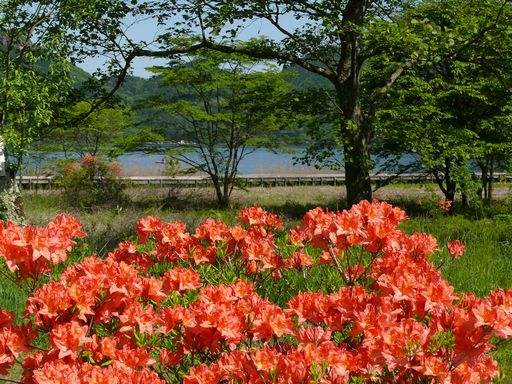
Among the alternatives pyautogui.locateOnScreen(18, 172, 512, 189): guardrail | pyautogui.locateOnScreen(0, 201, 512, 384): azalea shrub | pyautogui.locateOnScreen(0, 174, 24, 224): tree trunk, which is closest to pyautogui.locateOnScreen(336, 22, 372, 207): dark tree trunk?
pyautogui.locateOnScreen(0, 174, 24, 224): tree trunk

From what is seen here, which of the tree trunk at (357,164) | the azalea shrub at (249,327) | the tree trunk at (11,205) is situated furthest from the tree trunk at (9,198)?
the azalea shrub at (249,327)

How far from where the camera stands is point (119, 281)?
252 centimetres

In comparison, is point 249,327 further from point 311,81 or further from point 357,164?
point 311,81

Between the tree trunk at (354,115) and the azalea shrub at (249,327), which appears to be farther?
the tree trunk at (354,115)

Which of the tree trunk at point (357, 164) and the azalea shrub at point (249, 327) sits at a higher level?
the tree trunk at point (357, 164)

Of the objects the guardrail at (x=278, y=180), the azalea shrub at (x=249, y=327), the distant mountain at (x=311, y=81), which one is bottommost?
the azalea shrub at (x=249, y=327)

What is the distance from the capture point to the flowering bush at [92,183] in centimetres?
1873

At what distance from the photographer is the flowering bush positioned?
18.7 meters

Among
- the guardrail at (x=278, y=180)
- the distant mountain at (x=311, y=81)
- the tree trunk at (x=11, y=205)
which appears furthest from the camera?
the guardrail at (x=278, y=180)

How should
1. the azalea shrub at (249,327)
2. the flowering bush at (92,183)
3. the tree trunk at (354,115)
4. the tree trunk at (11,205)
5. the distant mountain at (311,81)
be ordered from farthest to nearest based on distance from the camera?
the distant mountain at (311,81)
the flowering bush at (92,183)
the tree trunk at (354,115)
the tree trunk at (11,205)
the azalea shrub at (249,327)

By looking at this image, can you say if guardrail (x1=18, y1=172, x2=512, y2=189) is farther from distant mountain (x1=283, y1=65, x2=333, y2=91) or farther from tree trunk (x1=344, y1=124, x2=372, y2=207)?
tree trunk (x1=344, y1=124, x2=372, y2=207)

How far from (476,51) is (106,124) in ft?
65.2

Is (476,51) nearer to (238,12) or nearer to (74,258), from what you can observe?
(238,12)

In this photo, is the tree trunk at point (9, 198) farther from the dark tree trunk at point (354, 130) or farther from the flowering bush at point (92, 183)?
the dark tree trunk at point (354, 130)
